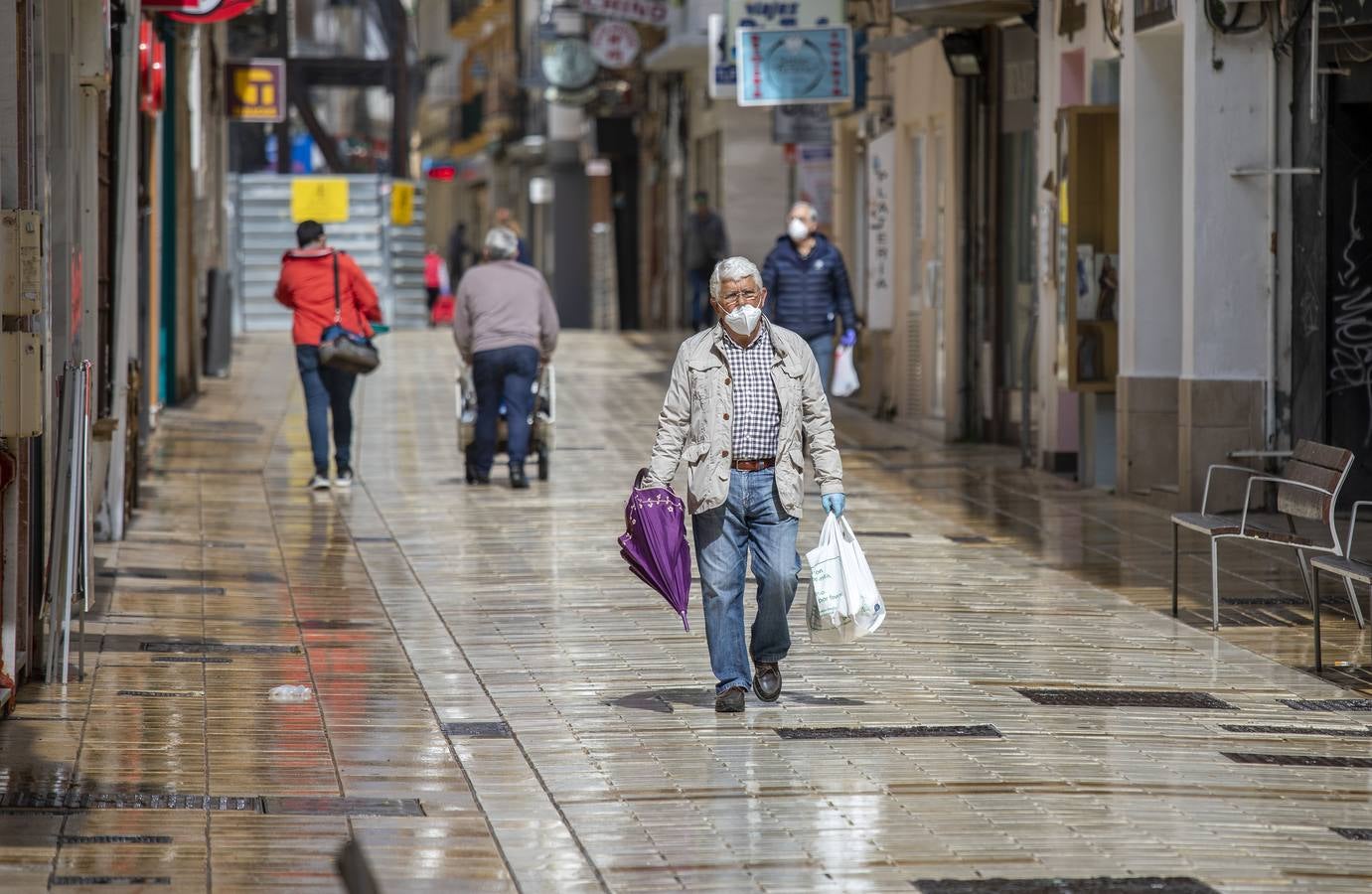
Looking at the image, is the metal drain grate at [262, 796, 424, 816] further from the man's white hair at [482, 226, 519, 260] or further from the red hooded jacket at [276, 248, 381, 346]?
the man's white hair at [482, 226, 519, 260]

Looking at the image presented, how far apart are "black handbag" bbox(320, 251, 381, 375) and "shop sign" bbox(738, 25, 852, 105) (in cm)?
815

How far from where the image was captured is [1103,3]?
1714cm

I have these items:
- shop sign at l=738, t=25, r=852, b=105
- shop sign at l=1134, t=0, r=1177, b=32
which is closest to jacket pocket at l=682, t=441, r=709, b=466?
Result: shop sign at l=1134, t=0, r=1177, b=32

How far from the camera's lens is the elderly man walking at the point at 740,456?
8.70 metres

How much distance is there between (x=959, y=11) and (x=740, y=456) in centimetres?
1182

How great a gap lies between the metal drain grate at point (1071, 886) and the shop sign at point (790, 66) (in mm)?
18625

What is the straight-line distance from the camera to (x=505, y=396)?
17.2m

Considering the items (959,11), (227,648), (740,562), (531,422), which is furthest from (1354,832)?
(959,11)

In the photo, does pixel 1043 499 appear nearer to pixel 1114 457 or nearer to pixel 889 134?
pixel 1114 457

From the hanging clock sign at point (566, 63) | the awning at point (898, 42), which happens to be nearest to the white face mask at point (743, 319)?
the awning at point (898, 42)

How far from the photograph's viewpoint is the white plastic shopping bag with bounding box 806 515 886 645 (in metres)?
8.62

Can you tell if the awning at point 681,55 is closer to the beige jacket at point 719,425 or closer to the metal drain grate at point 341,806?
the beige jacket at point 719,425

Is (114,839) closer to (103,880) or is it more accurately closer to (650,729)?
(103,880)

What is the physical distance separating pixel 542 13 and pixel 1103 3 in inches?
1422
